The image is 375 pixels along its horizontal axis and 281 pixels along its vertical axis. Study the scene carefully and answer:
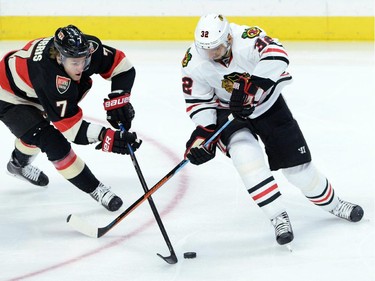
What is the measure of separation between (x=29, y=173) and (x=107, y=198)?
569mm

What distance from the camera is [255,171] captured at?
319 centimetres

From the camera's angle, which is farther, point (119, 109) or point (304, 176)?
point (119, 109)

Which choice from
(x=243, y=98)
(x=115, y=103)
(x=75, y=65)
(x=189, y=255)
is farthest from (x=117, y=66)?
(x=189, y=255)

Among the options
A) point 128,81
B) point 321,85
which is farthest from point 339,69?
point 128,81

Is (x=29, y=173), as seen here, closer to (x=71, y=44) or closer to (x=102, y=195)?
(x=102, y=195)

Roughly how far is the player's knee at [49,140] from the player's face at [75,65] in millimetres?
297

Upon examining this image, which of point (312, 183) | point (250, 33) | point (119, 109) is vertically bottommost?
point (312, 183)

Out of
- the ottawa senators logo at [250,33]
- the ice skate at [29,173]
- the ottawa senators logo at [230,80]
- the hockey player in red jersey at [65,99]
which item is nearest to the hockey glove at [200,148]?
the ottawa senators logo at [230,80]

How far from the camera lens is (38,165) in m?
4.47

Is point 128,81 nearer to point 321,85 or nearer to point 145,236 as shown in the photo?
point 145,236

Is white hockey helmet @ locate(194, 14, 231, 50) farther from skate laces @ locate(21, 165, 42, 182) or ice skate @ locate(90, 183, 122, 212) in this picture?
skate laces @ locate(21, 165, 42, 182)

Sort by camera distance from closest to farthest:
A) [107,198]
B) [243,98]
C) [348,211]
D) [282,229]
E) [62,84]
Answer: [243,98] → [282,229] → [62,84] → [348,211] → [107,198]

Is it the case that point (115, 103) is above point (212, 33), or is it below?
below
